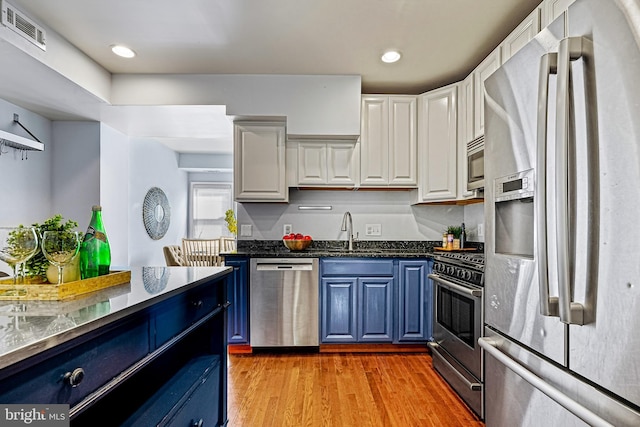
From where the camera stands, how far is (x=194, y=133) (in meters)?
4.30

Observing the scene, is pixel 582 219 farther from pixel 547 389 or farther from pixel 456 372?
pixel 456 372

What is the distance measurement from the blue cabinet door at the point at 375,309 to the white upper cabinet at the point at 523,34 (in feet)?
6.42

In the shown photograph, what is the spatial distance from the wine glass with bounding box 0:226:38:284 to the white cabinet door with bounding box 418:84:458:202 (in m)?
2.93

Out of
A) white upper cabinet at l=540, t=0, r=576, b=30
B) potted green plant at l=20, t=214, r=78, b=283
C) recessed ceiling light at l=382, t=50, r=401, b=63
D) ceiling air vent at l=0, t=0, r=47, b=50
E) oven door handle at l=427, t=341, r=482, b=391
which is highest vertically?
recessed ceiling light at l=382, t=50, r=401, b=63

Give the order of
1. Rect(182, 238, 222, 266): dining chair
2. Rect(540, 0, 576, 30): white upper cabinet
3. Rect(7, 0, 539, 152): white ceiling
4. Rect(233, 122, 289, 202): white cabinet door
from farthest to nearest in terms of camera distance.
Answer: Rect(182, 238, 222, 266): dining chair, Rect(233, 122, 289, 202): white cabinet door, Rect(7, 0, 539, 152): white ceiling, Rect(540, 0, 576, 30): white upper cabinet

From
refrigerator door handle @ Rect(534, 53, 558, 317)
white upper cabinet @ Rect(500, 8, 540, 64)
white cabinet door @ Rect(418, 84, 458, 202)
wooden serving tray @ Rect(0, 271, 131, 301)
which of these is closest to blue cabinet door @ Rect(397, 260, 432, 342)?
white cabinet door @ Rect(418, 84, 458, 202)

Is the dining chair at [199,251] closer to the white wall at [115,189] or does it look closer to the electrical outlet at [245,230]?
the white wall at [115,189]

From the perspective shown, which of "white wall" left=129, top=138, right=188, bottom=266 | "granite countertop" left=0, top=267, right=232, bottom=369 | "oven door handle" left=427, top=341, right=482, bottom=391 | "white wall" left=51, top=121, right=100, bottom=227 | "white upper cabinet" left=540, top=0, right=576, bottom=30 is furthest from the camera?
"white wall" left=129, top=138, right=188, bottom=266

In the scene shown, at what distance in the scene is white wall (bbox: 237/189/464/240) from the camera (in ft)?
12.0

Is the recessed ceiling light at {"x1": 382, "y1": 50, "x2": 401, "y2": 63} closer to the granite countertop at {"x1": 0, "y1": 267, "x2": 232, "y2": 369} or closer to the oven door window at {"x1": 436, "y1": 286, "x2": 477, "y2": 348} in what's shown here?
the oven door window at {"x1": 436, "y1": 286, "x2": 477, "y2": 348}

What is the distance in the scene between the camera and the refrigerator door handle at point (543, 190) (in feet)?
3.29

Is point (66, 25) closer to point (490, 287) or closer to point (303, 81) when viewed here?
point (303, 81)

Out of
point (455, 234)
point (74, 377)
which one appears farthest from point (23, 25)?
point (455, 234)

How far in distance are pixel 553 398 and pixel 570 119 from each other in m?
0.82
